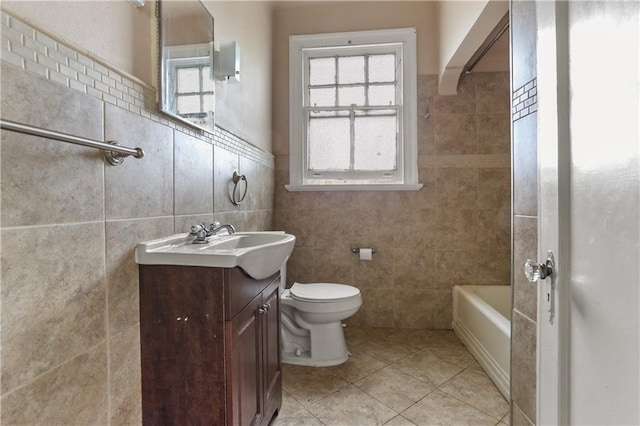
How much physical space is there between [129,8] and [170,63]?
0.22 metres

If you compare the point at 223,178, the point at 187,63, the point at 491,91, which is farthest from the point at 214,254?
the point at 491,91

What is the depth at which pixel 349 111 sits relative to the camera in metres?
2.69

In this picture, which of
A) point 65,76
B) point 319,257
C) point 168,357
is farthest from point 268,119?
point 168,357

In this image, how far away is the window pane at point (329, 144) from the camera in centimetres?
270

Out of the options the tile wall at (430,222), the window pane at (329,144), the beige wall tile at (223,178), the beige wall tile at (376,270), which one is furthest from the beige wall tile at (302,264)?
the beige wall tile at (223,178)

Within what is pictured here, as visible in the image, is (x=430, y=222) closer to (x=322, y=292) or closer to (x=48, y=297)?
(x=322, y=292)

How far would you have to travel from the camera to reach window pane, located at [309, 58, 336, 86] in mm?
2730

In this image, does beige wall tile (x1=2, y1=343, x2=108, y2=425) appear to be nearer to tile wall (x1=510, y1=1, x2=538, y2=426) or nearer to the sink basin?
the sink basin

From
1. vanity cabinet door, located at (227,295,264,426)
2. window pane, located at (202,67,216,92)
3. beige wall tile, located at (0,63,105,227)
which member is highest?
window pane, located at (202,67,216,92)

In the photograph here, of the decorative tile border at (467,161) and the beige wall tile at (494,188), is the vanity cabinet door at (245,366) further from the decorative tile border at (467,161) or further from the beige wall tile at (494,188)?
the beige wall tile at (494,188)

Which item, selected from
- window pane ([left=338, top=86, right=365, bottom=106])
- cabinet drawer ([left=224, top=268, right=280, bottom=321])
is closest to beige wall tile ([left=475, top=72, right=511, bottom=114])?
window pane ([left=338, top=86, right=365, bottom=106])

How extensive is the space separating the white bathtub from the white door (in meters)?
0.98

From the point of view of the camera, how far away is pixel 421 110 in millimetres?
2562

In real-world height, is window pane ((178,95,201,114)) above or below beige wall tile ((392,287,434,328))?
above
